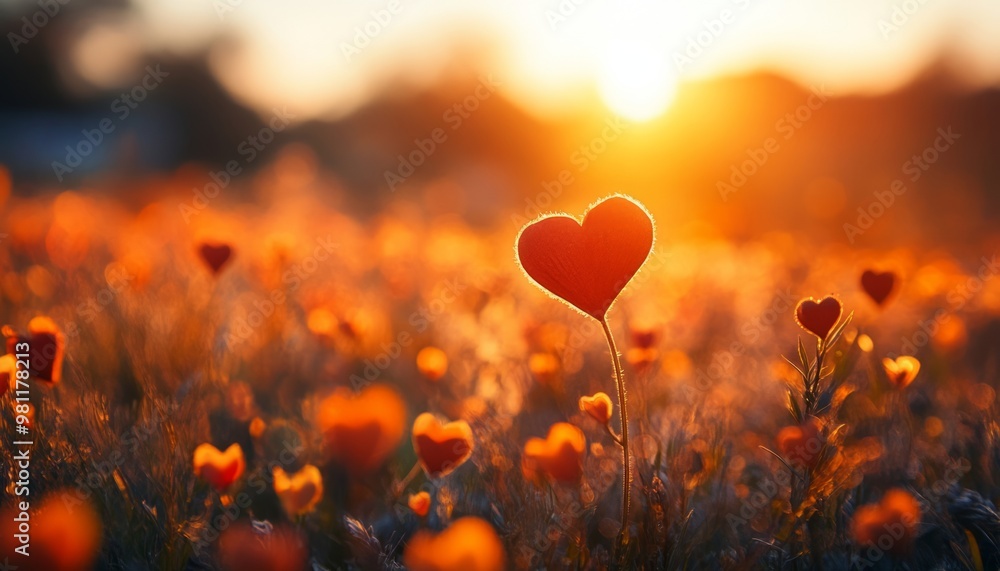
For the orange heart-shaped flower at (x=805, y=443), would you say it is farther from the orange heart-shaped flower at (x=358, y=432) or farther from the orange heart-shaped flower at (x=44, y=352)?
the orange heart-shaped flower at (x=44, y=352)

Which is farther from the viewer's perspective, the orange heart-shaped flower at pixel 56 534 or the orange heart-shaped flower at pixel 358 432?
the orange heart-shaped flower at pixel 358 432

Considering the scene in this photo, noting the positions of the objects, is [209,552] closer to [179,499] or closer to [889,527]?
[179,499]

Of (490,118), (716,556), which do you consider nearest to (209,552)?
(716,556)

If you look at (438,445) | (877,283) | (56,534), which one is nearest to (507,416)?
(438,445)

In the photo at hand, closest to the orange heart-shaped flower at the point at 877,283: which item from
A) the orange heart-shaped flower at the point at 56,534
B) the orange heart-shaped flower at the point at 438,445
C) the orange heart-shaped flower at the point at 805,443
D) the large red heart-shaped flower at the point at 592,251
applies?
the orange heart-shaped flower at the point at 805,443

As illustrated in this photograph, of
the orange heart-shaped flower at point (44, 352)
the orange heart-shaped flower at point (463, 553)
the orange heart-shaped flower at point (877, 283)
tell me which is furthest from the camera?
the orange heart-shaped flower at point (877, 283)

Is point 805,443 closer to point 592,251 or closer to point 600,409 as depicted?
point 600,409

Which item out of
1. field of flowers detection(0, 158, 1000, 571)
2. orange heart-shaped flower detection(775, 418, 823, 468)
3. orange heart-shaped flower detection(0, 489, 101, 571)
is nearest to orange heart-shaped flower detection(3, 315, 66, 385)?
field of flowers detection(0, 158, 1000, 571)

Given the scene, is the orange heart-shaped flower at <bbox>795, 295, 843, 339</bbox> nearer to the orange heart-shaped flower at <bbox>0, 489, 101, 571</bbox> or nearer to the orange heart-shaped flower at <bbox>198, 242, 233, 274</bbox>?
the orange heart-shaped flower at <bbox>0, 489, 101, 571</bbox>
